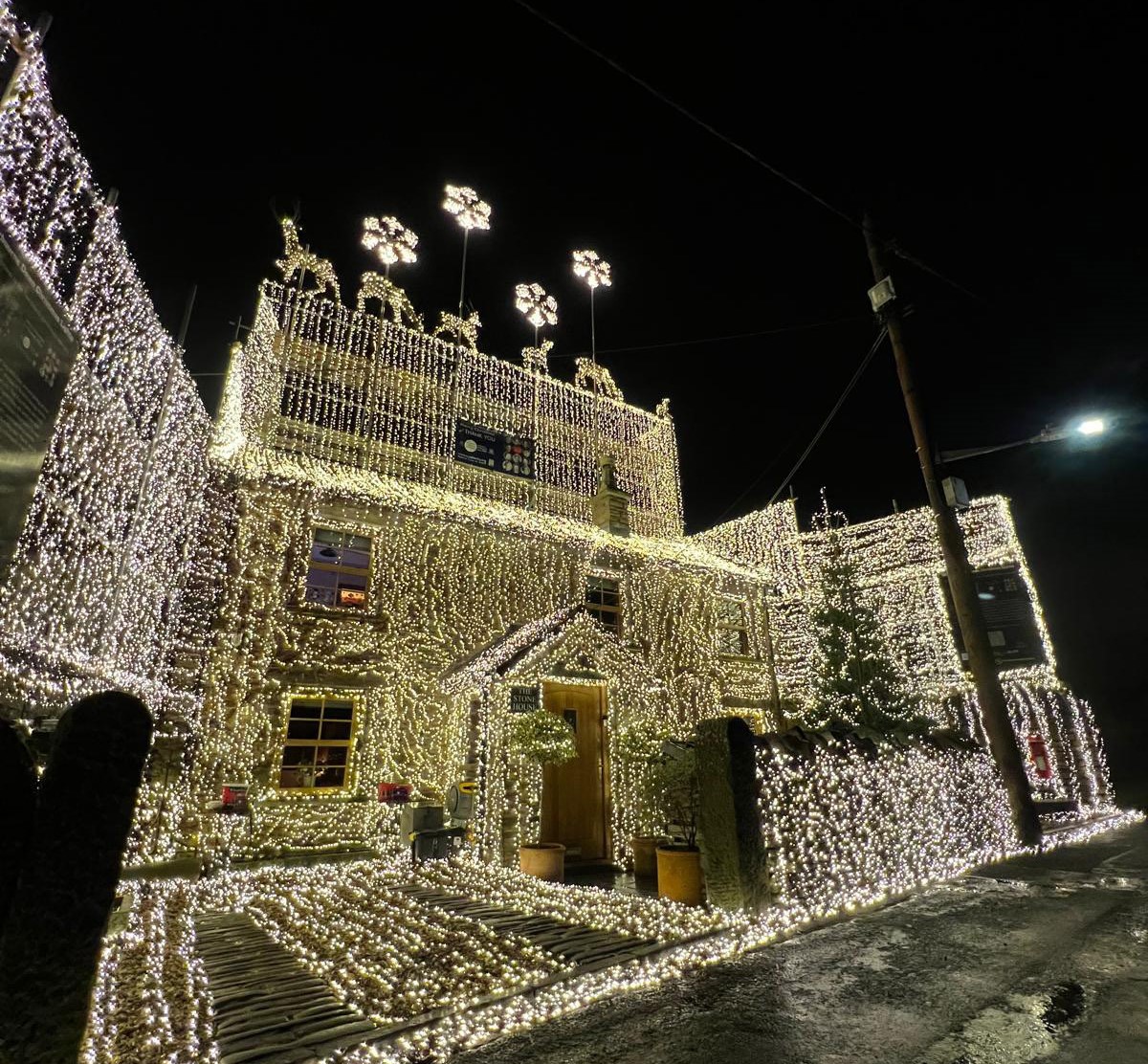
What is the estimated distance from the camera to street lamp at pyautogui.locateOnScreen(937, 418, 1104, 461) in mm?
8617

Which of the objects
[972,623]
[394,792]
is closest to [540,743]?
[394,792]

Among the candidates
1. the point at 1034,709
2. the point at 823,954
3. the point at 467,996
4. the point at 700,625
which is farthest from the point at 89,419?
the point at 1034,709

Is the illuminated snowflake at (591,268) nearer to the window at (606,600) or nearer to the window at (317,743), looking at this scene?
the window at (606,600)

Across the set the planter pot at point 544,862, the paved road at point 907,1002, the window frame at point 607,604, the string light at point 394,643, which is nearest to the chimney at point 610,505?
the string light at point 394,643

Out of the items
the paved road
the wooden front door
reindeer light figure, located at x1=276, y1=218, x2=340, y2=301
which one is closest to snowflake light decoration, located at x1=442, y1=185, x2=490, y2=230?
reindeer light figure, located at x1=276, y1=218, x2=340, y2=301

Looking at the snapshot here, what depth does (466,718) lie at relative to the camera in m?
10.4

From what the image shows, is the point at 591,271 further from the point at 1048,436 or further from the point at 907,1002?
the point at 907,1002

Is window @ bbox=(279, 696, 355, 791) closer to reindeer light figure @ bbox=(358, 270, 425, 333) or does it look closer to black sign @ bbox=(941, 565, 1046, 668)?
reindeer light figure @ bbox=(358, 270, 425, 333)

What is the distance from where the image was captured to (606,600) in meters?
14.2

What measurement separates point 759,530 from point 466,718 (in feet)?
37.0

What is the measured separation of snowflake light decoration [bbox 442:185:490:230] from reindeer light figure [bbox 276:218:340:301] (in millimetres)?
4060

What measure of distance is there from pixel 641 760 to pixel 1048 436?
8.40m

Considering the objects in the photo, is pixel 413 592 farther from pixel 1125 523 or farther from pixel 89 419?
pixel 1125 523

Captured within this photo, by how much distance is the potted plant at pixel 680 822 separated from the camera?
6.47 m
